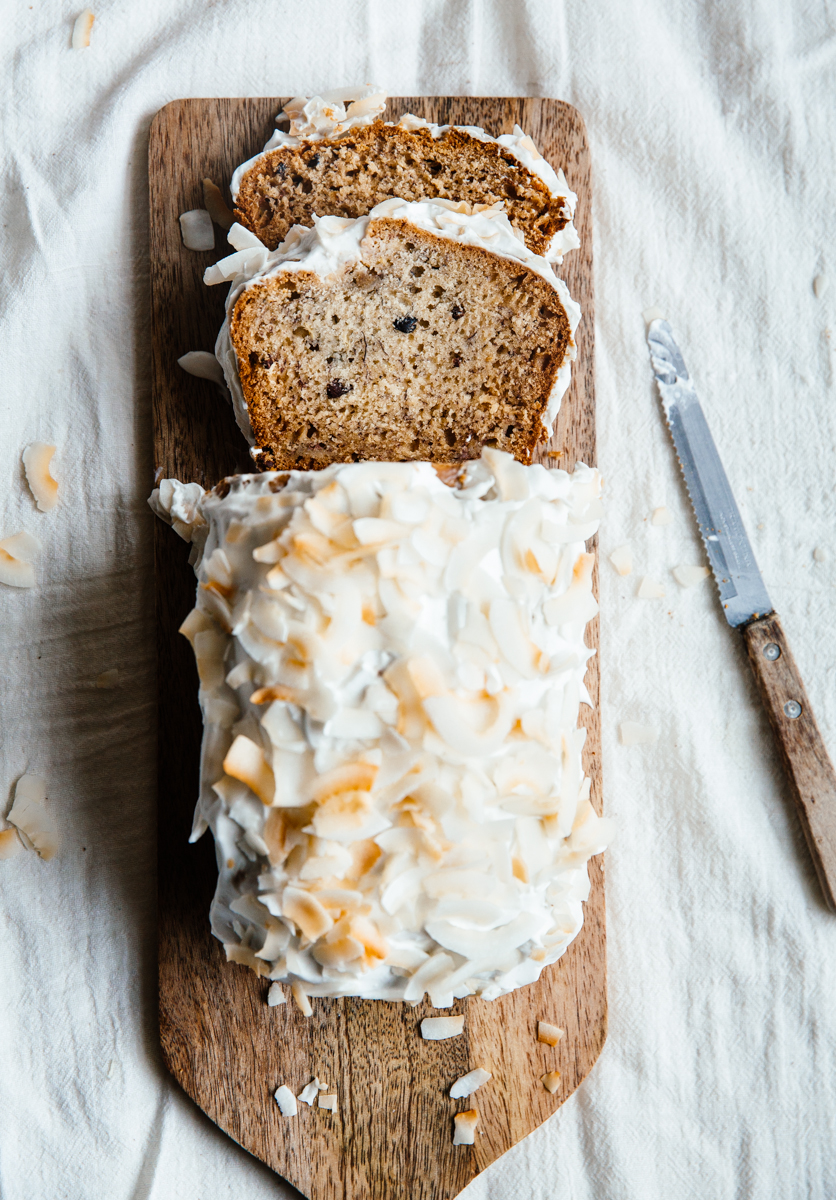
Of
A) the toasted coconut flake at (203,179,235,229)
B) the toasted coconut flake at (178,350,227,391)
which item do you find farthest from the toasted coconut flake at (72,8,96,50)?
the toasted coconut flake at (178,350,227,391)

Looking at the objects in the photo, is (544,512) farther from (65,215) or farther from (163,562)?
(65,215)

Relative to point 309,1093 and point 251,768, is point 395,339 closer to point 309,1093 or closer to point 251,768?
point 251,768

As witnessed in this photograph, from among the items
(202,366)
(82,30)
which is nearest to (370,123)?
(202,366)

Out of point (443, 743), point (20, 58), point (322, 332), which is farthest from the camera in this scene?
point (20, 58)

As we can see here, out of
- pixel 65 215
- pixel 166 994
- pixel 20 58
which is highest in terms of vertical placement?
pixel 20 58

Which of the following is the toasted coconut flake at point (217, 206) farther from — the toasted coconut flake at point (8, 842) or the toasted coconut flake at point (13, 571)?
the toasted coconut flake at point (8, 842)

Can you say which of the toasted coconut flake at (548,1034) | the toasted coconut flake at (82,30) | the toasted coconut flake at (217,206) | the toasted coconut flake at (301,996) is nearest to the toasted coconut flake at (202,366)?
the toasted coconut flake at (217,206)

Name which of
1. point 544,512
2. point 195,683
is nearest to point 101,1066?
point 195,683
